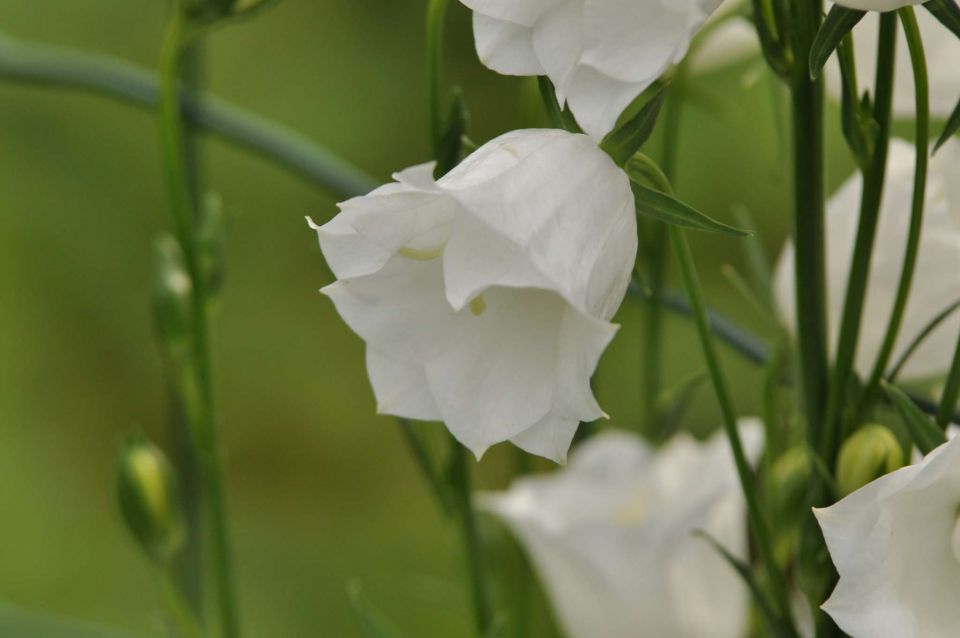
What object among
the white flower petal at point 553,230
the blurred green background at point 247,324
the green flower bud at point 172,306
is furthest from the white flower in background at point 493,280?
the blurred green background at point 247,324

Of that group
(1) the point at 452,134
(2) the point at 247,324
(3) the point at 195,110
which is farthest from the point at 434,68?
(2) the point at 247,324

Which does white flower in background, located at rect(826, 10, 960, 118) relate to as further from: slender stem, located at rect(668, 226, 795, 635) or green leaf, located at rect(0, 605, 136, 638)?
green leaf, located at rect(0, 605, 136, 638)

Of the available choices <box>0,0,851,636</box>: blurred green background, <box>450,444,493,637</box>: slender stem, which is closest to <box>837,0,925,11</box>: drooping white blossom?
<box>450,444,493,637</box>: slender stem

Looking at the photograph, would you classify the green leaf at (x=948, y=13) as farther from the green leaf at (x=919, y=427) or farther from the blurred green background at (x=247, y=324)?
the blurred green background at (x=247, y=324)

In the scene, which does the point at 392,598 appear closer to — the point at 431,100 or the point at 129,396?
the point at 129,396

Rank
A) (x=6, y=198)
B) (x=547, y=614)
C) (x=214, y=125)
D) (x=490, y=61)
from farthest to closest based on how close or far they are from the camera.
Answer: (x=6, y=198)
(x=547, y=614)
(x=214, y=125)
(x=490, y=61)

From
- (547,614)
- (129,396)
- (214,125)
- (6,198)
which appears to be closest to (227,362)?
(129,396)
